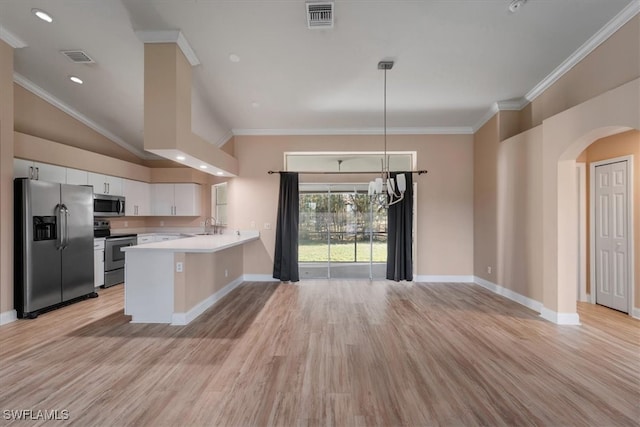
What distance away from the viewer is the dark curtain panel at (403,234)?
217 inches

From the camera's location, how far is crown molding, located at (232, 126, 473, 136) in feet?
18.4

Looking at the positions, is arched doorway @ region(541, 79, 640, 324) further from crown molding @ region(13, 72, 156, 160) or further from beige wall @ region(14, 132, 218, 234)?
crown molding @ region(13, 72, 156, 160)

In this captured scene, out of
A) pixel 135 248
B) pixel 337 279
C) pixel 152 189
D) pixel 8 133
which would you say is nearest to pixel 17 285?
pixel 135 248

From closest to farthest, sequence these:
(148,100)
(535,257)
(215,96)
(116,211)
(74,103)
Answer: (148,100), (535,257), (215,96), (74,103), (116,211)

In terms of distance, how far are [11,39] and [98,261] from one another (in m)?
→ 3.33

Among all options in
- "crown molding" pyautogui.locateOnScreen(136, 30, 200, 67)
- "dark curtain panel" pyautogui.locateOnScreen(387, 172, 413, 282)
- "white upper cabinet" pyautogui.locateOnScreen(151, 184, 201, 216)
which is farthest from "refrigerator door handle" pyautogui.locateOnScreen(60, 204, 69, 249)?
"dark curtain panel" pyautogui.locateOnScreen(387, 172, 413, 282)

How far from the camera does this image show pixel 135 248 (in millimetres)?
3418

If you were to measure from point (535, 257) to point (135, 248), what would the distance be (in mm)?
5234

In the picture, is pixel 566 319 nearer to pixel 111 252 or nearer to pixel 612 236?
pixel 612 236

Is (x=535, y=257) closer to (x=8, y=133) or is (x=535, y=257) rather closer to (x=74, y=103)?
(x=8, y=133)

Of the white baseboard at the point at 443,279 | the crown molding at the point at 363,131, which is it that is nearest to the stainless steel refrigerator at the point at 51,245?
the crown molding at the point at 363,131

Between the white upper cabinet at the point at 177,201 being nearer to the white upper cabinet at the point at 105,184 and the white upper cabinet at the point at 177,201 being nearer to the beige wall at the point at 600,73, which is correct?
the white upper cabinet at the point at 105,184

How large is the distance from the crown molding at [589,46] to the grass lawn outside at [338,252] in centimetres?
364

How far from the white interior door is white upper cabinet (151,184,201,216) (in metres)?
7.27
